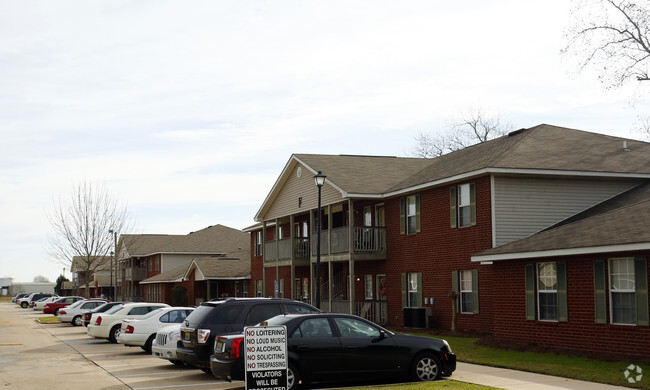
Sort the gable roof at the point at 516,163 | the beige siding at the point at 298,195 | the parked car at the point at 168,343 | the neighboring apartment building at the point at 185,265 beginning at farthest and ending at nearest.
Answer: the neighboring apartment building at the point at 185,265 < the beige siding at the point at 298,195 < the gable roof at the point at 516,163 < the parked car at the point at 168,343

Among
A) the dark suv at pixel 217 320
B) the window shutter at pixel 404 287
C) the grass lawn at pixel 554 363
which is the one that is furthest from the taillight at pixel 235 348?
the window shutter at pixel 404 287

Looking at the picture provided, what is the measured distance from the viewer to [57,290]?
14725 centimetres

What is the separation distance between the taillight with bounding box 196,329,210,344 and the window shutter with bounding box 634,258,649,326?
31.8ft

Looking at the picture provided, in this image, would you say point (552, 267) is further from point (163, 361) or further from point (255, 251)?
point (255, 251)

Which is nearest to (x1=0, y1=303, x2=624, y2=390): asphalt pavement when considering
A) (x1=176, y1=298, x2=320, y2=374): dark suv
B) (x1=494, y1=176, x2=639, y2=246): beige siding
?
(x1=176, y1=298, x2=320, y2=374): dark suv

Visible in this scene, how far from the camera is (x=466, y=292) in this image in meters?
26.8

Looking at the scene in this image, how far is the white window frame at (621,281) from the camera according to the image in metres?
17.9

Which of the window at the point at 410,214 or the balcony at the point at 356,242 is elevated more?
the window at the point at 410,214

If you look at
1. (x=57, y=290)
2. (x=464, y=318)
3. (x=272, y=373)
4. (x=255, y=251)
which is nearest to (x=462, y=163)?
(x=464, y=318)

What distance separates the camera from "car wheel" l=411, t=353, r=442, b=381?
49.5 feet

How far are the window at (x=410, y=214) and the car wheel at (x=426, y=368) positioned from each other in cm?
1486

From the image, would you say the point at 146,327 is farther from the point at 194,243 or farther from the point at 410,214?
the point at 194,243

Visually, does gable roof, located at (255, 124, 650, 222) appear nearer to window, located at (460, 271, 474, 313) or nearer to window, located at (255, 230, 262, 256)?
window, located at (460, 271, 474, 313)

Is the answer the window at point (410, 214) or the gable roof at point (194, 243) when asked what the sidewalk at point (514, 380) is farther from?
the gable roof at point (194, 243)
